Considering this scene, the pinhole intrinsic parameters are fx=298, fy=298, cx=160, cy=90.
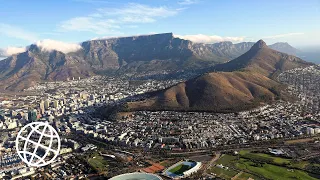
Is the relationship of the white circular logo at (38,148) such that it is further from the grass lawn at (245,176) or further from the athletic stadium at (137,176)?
the grass lawn at (245,176)

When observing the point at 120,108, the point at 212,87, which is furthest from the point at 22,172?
the point at 212,87

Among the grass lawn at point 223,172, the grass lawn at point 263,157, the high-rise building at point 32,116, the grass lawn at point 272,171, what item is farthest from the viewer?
the high-rise building at point 32,116

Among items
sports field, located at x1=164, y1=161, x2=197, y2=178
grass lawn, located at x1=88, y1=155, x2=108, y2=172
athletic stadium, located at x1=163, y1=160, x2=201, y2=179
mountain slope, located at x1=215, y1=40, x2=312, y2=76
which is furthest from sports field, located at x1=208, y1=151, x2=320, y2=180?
mountain slope, located at x1=215, y1=40, x2=312, y2=76

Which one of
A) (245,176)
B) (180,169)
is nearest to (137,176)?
(180,169)

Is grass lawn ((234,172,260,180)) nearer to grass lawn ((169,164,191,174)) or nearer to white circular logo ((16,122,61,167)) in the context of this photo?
grass lawn ((169,164,191,174))

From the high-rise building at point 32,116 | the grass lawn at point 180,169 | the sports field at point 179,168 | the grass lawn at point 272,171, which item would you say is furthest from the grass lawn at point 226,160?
the high-rise building at point 32,116
